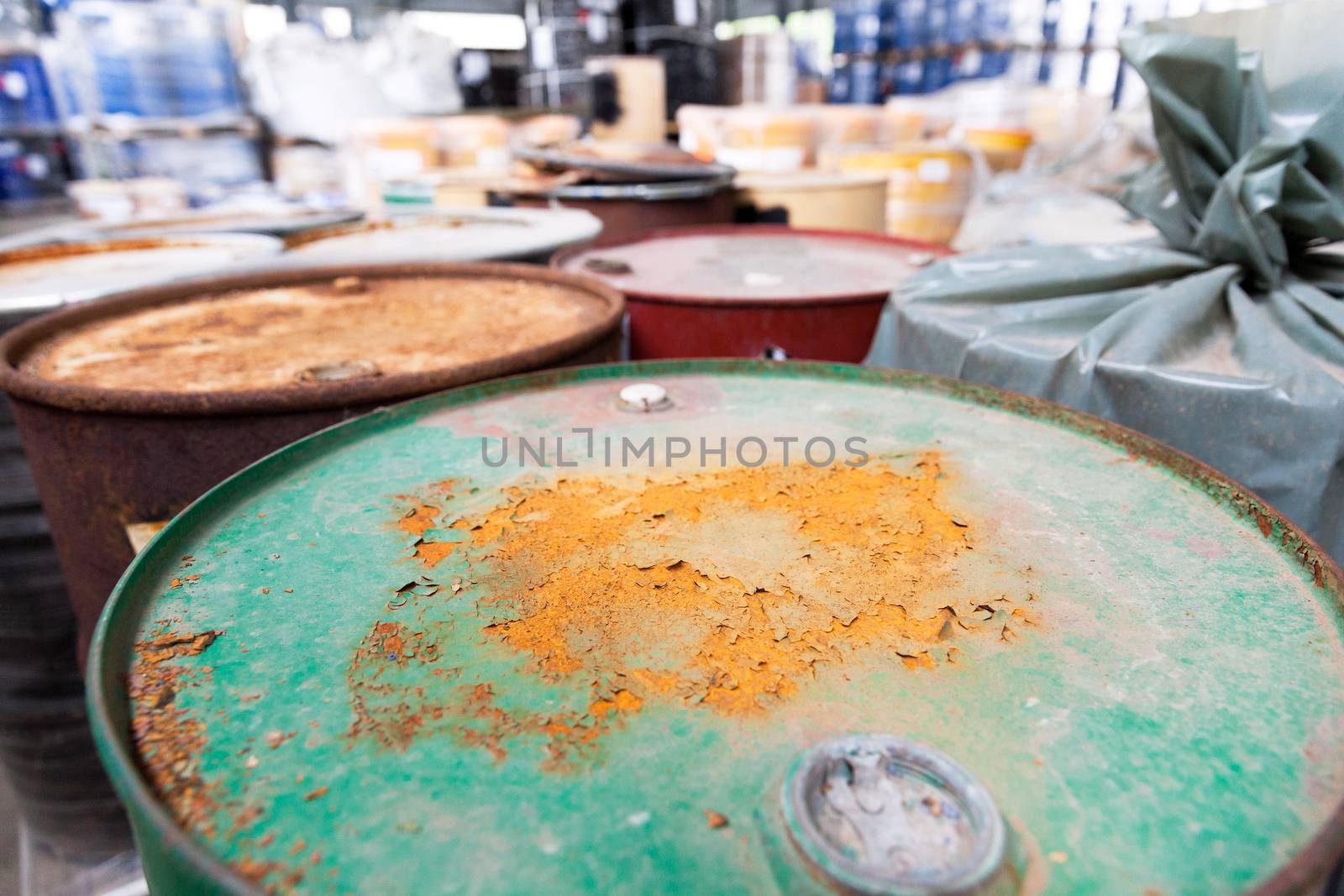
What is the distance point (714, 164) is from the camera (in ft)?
11.7

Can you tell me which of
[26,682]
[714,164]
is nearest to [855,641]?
[26,682]

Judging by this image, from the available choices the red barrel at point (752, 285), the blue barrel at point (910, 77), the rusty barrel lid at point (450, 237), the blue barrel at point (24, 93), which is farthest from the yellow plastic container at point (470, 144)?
the blue barrel at point (910, 77)

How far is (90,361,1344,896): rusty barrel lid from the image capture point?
0.58 m

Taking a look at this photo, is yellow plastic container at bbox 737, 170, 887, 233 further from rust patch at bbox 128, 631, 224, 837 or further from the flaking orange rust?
rust patch at bbox 128, 631, 224, 837

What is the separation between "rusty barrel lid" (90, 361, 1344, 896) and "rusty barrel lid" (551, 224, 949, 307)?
100cm

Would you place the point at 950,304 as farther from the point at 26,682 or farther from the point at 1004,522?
the point at 26,682

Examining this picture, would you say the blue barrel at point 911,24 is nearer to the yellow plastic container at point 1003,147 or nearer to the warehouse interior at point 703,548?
the yellow plastic container at point 1003,147

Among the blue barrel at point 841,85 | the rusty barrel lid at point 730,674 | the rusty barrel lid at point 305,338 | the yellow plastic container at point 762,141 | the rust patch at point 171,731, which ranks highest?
the blue barrel at point 841,85

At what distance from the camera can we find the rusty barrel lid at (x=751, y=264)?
215cm

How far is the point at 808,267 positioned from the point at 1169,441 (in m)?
Answer: 1.59

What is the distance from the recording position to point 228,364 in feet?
5.13

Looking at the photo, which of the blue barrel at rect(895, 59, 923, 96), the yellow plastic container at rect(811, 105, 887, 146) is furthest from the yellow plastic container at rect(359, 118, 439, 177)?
the blue barrel at rect(895, 59, 923, 96)

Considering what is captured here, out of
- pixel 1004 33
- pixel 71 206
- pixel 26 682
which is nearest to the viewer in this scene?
pixel 26 682

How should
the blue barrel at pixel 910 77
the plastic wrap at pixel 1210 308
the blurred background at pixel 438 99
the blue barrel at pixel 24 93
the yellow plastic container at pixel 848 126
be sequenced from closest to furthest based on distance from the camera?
1. the plastic wrap at pixel 1210 308
2. the blurred background at pixel 438 99
3. the yellow plastic container at pixel 848 126
4. the blue barrel at pixel 24 93
5. the blue barrel at pixel 910 77
